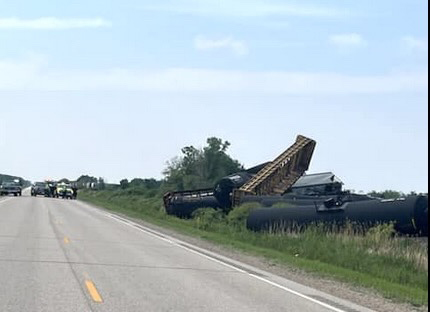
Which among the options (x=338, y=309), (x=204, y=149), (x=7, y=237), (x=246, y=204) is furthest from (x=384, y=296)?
(x=204, y=149)

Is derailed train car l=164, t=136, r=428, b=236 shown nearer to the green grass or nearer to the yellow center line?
the green grass

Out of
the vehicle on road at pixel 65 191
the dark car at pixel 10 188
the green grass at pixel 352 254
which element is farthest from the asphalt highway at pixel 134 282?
the dark car at pixel 10 188

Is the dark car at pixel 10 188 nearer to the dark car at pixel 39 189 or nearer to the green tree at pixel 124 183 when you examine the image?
the dark car at pixel 39 189

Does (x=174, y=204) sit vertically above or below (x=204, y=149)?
below

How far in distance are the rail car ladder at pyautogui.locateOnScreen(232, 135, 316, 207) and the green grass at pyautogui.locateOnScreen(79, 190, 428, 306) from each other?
8918 mm

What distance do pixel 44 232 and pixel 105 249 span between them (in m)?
6.75

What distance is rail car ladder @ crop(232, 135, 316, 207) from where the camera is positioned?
44.8 m

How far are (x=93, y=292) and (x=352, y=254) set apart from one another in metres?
12.3

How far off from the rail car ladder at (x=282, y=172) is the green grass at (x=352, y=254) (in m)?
8.92

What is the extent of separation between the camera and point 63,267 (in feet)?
56.9

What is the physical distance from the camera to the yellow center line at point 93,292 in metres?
12.5

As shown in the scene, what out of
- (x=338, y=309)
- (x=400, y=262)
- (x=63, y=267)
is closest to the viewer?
(x=338, y=309)

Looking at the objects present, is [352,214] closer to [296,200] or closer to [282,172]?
[296,200]

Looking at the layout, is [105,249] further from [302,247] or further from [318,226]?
[318,226]
